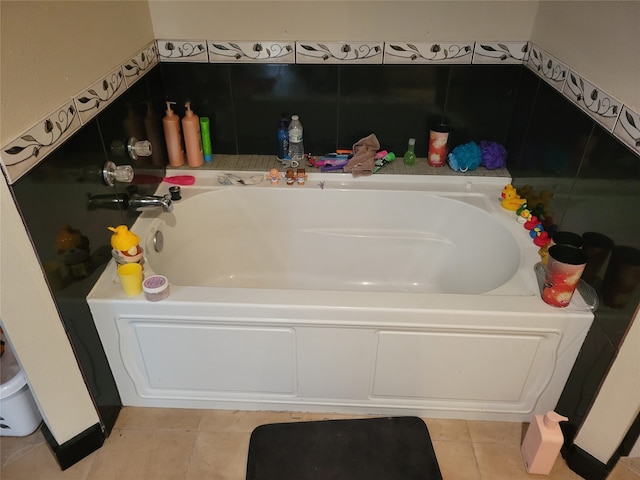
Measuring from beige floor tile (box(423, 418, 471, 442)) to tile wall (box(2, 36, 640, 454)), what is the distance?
336 millimetres

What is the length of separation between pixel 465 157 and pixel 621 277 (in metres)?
0.94

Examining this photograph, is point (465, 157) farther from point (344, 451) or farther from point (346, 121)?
point (344, 451)

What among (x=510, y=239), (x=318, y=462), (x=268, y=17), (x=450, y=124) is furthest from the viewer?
(x=450, y=124)

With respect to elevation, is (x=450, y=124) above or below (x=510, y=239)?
above

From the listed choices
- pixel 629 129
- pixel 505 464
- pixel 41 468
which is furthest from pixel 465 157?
pixel 41 468

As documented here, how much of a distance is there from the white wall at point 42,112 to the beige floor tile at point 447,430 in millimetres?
1124

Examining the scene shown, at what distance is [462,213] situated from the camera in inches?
81.1

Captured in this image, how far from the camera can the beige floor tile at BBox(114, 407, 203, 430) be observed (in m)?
1.75

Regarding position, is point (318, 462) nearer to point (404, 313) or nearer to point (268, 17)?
point (404, 313)

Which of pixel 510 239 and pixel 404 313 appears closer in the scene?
pixel 404 313

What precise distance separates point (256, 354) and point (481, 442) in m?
0.82

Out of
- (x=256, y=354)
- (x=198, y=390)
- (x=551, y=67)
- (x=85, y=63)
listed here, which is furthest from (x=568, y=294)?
(x=85, y=63)

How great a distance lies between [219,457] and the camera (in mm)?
1654

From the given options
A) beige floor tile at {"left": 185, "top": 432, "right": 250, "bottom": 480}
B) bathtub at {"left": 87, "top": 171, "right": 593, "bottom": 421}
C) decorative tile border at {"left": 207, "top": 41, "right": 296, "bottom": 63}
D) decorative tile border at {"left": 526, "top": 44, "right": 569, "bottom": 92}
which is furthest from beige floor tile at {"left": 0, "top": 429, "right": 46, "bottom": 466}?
decorative tile border at {"left": 526, "top": 44, "right": 569, "bottom": 92}
